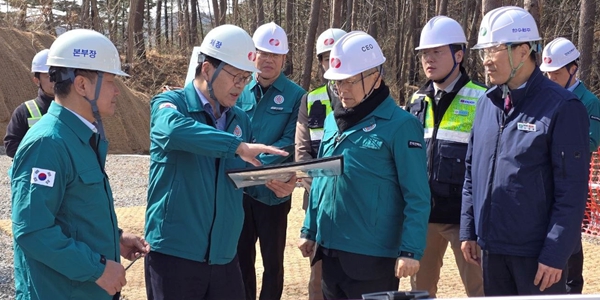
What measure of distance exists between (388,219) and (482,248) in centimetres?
59

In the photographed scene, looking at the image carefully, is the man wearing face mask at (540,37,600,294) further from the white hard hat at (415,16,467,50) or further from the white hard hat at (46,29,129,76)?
the white hard hat at (46,29,129,76)

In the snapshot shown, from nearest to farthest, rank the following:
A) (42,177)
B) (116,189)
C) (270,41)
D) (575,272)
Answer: (42,177), (270,41), (575,272), (116,189)

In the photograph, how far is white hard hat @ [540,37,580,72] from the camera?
23.1 ft

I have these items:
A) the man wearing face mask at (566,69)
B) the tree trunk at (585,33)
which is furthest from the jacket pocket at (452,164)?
the tree trunk at (585,33)

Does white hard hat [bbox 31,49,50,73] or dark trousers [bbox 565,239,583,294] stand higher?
white hard hat [bbox 31,49,50,73]

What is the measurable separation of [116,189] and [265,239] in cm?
839

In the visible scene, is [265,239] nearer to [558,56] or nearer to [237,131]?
[237,131]

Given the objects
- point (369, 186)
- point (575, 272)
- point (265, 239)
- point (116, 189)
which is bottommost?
point (116, 189)

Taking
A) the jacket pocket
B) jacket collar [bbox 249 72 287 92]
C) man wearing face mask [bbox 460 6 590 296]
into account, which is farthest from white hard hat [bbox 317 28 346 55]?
man wearing face mask [bbox 460 6 590 296]

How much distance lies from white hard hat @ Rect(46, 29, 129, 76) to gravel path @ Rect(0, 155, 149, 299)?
3913 millimetres

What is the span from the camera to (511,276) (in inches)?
159

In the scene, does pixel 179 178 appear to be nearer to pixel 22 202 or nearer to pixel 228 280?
pixel 228 280

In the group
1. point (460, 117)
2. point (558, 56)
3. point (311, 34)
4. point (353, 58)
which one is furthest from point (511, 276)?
point (311, 34)

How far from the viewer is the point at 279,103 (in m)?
5.83
